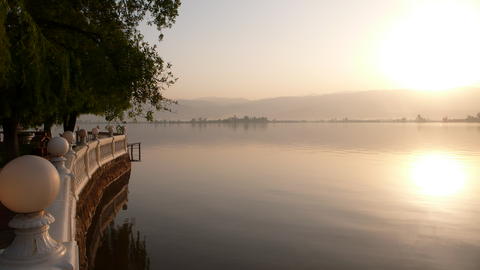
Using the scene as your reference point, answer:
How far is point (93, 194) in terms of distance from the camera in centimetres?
1625

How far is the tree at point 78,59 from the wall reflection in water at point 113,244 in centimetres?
516

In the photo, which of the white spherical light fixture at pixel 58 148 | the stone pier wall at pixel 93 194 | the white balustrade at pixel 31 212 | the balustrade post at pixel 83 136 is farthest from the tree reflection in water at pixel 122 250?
the white balustrade at pixel 31 212

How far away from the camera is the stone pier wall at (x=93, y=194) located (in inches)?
390

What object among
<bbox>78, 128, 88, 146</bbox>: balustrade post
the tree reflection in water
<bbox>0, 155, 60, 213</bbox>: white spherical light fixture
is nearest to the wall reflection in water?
the tree reflection in water

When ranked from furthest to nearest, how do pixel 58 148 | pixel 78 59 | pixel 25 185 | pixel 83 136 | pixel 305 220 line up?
pixel 83 136
pixel 305 220
pixel 78 59
pixel 58 148
pixel 25 185

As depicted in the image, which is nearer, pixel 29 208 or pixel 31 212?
pixel 29 208

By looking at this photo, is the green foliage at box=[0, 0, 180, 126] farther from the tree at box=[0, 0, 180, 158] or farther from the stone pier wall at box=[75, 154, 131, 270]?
the stone pier wall at box=[75, 154, 131, 270]

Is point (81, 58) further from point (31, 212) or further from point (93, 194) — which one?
point (31, 212)

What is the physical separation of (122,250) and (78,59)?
293 inches

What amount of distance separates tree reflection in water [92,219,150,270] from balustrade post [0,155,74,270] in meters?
10.0

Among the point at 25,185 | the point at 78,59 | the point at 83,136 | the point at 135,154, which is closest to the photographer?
the point at 25,185

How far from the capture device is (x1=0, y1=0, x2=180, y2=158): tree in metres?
10.8

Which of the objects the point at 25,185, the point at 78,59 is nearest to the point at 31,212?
the point at 25,185

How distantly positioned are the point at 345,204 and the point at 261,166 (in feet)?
60.2
